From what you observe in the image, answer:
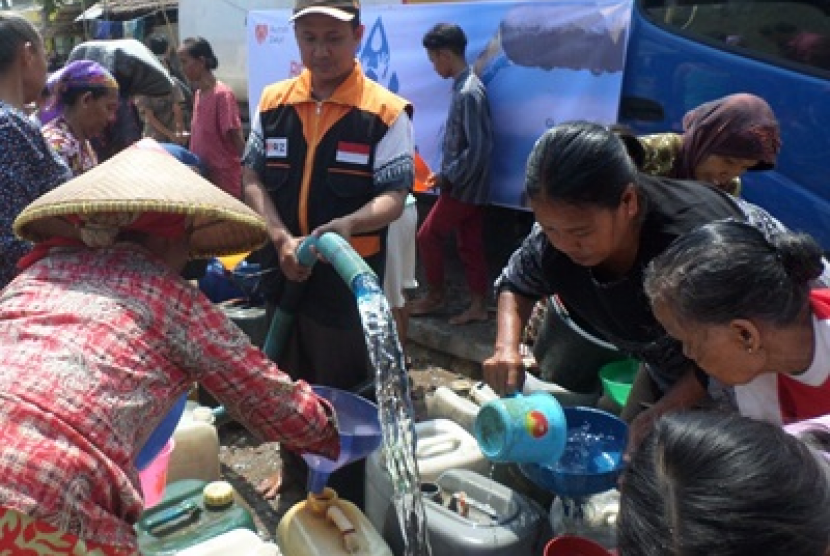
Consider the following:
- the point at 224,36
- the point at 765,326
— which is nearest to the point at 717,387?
the point at 765,326

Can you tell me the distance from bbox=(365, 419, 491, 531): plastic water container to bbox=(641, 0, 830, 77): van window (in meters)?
2.09

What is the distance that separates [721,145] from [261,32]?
15.3 ft

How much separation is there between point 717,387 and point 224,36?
7.67 m

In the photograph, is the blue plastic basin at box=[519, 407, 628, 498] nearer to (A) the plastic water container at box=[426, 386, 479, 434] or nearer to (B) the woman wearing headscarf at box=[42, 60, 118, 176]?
(A) the plastic water container at box=[426, 386, 479, 434]

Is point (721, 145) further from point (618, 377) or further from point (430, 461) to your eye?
point (430, 461)

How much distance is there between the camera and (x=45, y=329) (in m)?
1.35

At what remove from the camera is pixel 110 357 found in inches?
53.2

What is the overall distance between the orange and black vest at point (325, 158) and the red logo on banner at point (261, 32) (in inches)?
151

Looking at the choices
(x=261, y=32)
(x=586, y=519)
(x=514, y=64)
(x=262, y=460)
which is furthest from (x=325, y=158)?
(x=261, y=32)

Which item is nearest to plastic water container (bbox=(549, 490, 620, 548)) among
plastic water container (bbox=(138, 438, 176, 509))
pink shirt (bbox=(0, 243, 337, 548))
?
pink shirt (bbox=(0, 243, 337, 548))

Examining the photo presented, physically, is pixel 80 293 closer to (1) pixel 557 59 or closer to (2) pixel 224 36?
(1) pixel 557 59

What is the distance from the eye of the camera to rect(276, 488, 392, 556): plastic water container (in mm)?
2072

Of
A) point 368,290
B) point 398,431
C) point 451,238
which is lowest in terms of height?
point 451,238

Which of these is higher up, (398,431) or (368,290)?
(368,290)
